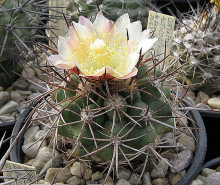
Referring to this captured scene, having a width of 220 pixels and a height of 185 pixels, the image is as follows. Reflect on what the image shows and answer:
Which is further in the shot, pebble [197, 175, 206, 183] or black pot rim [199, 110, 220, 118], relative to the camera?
black pot rim [199, 110, 220, 118]

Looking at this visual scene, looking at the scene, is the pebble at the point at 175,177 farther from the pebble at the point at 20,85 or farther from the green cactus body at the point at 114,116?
the pebble at the point at 20,85

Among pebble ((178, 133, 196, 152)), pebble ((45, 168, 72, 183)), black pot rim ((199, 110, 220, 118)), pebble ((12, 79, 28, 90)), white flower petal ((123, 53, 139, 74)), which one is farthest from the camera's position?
pebble ((12, 79, 28, 90))

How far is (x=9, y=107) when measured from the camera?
5.23 feet

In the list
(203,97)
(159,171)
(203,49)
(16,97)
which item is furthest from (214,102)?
(16,97)

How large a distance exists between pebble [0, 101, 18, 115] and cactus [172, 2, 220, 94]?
2.72 ft

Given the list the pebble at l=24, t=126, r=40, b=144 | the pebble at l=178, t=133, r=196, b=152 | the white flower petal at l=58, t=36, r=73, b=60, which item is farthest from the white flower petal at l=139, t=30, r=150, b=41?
the pebble at l=24, t=126, r=40, b=144

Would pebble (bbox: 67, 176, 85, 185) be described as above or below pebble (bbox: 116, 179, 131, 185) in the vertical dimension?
below

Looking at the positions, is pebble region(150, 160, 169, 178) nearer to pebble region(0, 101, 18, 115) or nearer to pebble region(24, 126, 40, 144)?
pebble region(24, 126, 40, 144)

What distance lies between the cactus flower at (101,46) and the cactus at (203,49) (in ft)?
1.88

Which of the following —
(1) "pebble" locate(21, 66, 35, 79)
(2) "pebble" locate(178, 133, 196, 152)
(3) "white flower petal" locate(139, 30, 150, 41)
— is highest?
(3) "white flower petal" locate(139, 30, 150, 41)

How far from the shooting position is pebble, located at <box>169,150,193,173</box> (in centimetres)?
117

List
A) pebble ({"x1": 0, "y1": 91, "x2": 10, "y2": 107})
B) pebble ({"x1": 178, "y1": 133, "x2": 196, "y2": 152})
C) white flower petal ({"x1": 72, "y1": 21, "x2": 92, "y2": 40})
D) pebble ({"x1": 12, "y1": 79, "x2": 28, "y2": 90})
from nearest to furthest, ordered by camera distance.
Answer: white flower petal ({"x1": 72, "y1": 21, "x2": 92, "y2": 40})
pebble ({"x1": 178, "y1": 133, "x2": 196, "y2": 152})
pebble ({"x1": 0, "y1": 91, "x2": 10, "y2": 107})
pebble ({"x1": 12, "y1": 79, "x2": 28, "y2": 90})

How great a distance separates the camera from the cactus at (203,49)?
5.17 feet

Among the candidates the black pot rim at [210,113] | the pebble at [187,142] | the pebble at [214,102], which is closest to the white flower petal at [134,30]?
the pebble at [187,142]
